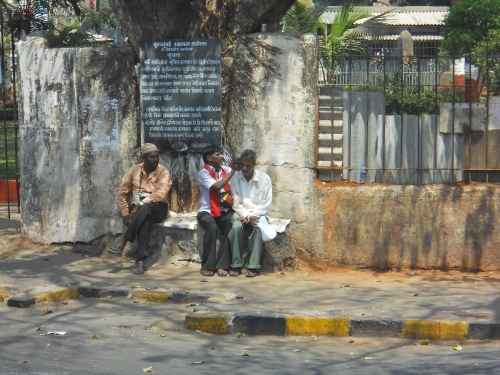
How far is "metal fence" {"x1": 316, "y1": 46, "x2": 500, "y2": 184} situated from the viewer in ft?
28.0

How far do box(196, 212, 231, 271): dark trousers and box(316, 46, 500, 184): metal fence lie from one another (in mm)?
1313

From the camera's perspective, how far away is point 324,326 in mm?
6484

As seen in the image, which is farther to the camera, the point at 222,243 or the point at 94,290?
the point at 222,243

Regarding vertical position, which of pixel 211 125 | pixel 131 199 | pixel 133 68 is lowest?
pixel 131 199

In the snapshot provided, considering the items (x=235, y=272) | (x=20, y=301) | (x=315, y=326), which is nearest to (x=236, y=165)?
(x=235, y=272)

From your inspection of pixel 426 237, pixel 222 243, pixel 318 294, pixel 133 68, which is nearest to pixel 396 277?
pixel 426 237

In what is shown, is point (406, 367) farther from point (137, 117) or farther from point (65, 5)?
point (65, 5)

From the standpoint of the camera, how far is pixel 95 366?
5.25 meters

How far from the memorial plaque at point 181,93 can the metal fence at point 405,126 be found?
3.87 ft

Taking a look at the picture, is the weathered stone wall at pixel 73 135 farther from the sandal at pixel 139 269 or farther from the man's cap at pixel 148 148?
the sandal at pixel 139 269

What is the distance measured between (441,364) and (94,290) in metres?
3.58

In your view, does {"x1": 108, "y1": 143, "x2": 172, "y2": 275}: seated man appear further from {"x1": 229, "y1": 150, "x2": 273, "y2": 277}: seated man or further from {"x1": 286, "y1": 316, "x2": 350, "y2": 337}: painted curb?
{"x1": 286, "y1": 316, "x2": 350, "y2": 337}: painted curb

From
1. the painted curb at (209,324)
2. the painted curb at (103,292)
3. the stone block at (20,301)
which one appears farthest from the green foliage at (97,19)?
the painted curb at (209,324)

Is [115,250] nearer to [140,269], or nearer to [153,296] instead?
[140,269]
